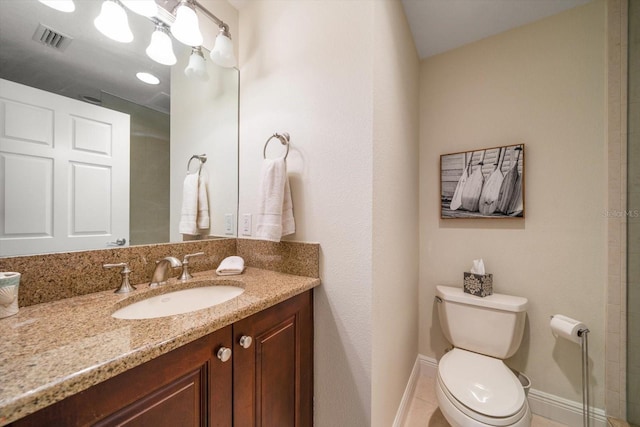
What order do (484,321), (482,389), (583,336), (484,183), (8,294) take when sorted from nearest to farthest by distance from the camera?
(8,294)
(482,389)
(583,336)
(484,321)
(484,183)

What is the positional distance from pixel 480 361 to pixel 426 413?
486mm

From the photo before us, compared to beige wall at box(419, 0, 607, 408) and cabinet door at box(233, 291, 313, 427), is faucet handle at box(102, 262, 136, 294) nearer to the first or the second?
cabinet door at box(233, 291, 313, 427)

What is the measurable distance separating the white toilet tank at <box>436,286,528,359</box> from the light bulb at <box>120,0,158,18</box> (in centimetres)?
211

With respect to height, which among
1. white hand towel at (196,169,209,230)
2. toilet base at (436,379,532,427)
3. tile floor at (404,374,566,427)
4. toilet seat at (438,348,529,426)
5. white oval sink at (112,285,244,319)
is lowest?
tile floor at (404,374,566,427)

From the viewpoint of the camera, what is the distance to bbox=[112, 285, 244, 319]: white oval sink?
0.85m

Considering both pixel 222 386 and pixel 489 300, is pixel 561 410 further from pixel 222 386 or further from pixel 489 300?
pixel 222 386

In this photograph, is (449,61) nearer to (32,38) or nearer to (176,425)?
(32,38)

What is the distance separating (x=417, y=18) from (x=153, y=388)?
210 cm

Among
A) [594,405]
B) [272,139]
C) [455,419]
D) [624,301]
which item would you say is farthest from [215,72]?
[594,405]

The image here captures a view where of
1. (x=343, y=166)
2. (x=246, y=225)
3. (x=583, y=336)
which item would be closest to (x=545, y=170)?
(x=583, y=336)

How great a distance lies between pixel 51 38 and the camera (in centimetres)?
85

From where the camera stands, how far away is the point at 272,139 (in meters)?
1.24

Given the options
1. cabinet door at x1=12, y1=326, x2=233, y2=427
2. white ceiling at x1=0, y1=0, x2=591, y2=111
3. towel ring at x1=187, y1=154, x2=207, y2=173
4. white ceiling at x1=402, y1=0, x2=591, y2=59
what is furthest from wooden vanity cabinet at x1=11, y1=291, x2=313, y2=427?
white ceiling at x1=402, y1=0, x2=591, y2=59

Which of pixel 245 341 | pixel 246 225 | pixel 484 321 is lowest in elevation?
pixel 484 321
